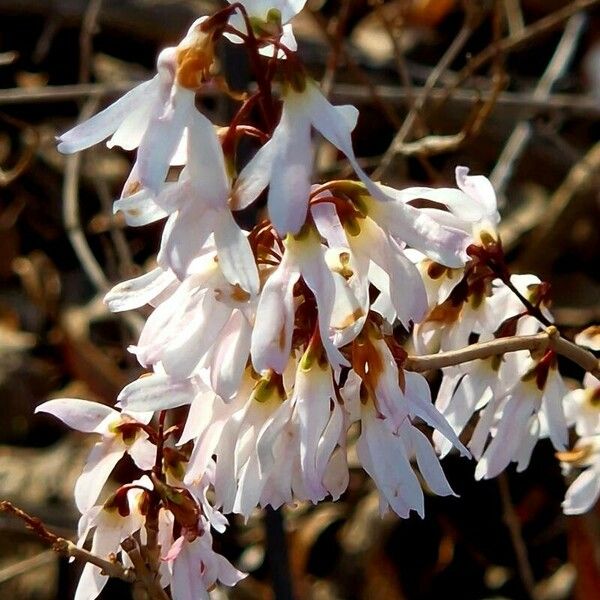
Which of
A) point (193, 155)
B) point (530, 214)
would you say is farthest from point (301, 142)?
point (530, 214)

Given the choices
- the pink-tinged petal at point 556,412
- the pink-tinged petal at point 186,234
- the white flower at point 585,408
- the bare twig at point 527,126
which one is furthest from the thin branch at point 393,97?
the pink-tinged petal at point 186,234

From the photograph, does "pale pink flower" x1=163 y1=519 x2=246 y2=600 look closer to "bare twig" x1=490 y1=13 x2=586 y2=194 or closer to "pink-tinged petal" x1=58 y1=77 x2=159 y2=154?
"pink-tinged petal" x1=58 y1=77 x2=159 y2=154

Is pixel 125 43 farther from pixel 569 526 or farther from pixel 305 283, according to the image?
pixel 305 283

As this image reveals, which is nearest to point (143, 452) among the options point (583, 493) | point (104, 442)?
point (104, 442)

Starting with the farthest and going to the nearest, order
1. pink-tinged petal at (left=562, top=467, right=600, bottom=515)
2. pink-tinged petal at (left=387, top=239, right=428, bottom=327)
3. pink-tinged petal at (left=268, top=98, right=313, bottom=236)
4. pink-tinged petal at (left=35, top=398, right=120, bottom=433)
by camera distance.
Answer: pink-tinged petal at (left=562, top=467, right=600, bottom=515)
pink-tinged petal at (left=35, top=398, right=120, bottom=433)
pink-tinged petal at (left=387, top=239, right=428, bottom=327)
pink-tinged petal at (left=268, top=98, right=313, bottom=236)

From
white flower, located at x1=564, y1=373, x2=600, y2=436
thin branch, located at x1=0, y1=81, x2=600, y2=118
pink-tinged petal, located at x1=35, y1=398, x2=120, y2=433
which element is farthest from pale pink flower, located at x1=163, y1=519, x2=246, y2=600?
thin branch, located at x1=0, y1=81, x2=600, y2=118

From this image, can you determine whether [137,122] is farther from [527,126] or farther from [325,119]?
[527,126]

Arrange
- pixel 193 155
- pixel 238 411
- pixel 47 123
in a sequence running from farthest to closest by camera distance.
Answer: pixel 47 123
pixel 238 411
pixel 193 155
